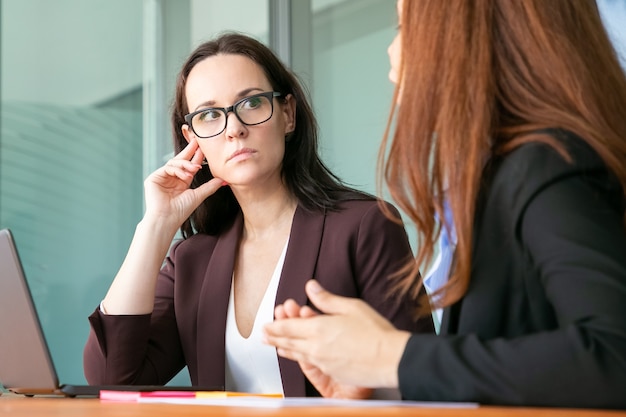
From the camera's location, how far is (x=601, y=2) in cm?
238

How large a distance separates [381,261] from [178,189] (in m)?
0.61

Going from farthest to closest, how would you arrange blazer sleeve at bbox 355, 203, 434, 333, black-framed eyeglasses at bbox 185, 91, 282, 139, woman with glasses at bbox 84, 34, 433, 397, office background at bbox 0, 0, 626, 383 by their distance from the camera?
office background at bbox 0, 0, 626, 383 → black-framed eyeglasses at bbox 185, 91, 282, 139 → woman with glasses at bbox 84, 34, 433, 397 → blazer sleeve at bbox 355, 203, 434, 333

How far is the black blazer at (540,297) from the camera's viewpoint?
3.16 ft

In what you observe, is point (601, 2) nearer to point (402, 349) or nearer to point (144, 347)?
point (144, 347)

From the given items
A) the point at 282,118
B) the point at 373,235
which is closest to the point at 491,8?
the point at 373,235

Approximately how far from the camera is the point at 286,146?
2.33 m

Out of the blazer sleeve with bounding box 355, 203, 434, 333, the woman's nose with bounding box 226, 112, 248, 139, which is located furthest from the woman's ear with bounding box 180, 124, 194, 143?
the blazer sleeve with bounding box 355, 203, 434, 333

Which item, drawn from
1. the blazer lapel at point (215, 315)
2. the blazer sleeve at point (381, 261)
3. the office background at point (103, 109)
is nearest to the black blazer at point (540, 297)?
the blazer sleeve at point (381, 261)

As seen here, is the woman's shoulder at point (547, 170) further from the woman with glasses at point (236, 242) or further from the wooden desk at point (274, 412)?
the woman with glasses at point (236, 242)

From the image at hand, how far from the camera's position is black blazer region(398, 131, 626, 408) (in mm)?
964

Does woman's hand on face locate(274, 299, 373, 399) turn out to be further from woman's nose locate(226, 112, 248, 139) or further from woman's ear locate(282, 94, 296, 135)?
woman's ear locate(282, 94, 296, 135)

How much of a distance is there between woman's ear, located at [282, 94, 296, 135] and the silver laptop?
881mm

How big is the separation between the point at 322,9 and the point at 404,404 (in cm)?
317

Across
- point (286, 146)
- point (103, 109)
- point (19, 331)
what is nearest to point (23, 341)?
point (19, 331)
